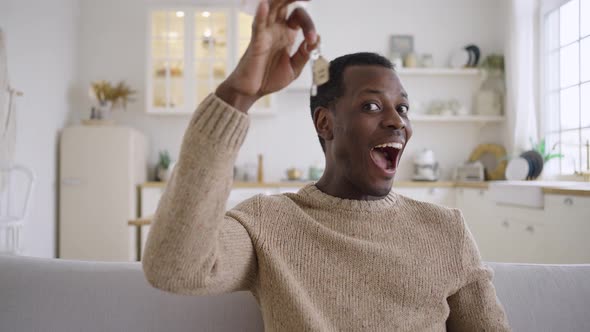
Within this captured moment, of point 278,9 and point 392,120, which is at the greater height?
point 278,9

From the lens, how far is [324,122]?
960 millimetres

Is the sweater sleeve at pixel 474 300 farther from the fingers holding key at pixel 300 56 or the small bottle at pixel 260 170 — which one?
the small bottle at pixel 260 170

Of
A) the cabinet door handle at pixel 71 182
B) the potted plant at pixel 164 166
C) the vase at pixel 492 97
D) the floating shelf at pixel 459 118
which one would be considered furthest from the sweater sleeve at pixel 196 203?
the vase at pixel 492 97

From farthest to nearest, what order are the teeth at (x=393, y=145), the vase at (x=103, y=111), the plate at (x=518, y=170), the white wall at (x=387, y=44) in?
the white wall at (x=387, y=44)
the vase at (x=103, y=111)
the plate at (x=518, y=170)
the teeth at (x=393, y=145)

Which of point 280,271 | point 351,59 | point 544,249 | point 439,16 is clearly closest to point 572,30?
point 439,16

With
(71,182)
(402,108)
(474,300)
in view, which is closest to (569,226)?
(474,300)

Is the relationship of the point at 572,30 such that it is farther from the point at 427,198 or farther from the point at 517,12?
the point at 427,198

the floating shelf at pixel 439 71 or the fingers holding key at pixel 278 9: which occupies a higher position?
the floating shelf at pixel 439 71

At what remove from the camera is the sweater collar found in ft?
2.98

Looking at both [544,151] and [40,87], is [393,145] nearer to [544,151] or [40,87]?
[544,151]

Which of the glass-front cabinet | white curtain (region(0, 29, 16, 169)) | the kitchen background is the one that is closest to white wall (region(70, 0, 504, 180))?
the kitchen background

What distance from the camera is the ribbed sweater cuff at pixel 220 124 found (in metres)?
0.64

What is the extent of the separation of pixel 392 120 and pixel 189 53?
3816 millimetres

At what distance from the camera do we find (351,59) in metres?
0.94
